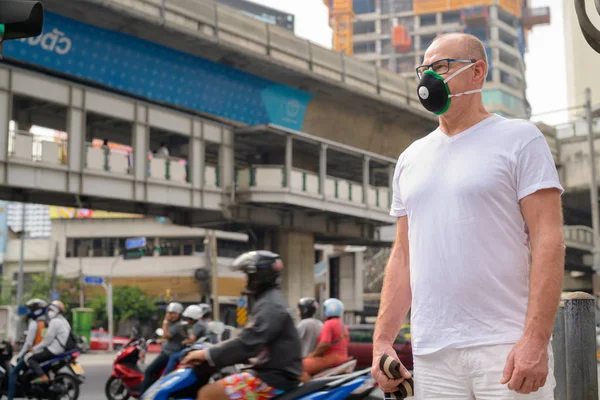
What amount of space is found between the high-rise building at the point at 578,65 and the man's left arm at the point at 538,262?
6926cm

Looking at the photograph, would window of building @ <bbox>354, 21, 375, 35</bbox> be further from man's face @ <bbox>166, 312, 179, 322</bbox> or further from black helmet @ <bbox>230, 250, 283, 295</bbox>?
black helmet @ <bbox>230, 250, 283, 295</bbox>

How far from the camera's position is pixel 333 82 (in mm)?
35344

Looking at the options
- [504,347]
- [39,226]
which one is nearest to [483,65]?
[504,347]

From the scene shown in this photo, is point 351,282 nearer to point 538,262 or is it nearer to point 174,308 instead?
point 174,308

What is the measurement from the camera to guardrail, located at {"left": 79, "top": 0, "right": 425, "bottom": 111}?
28797 millimetres

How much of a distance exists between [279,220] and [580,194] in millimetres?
24076

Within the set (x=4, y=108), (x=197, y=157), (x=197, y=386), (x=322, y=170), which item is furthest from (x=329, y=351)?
(x=322, y=170)

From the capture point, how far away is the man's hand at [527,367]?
2.43 m

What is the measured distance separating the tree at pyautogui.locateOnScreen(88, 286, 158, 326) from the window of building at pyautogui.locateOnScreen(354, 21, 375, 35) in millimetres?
66487

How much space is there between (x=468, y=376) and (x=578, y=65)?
272ft

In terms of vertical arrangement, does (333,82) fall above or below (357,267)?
above

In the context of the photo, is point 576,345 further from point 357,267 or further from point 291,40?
point 357,267

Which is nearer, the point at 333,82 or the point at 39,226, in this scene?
the point at 333,82

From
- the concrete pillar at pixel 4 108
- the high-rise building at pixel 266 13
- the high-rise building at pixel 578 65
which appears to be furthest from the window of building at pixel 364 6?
the concrete pillar at pixel 4 108
